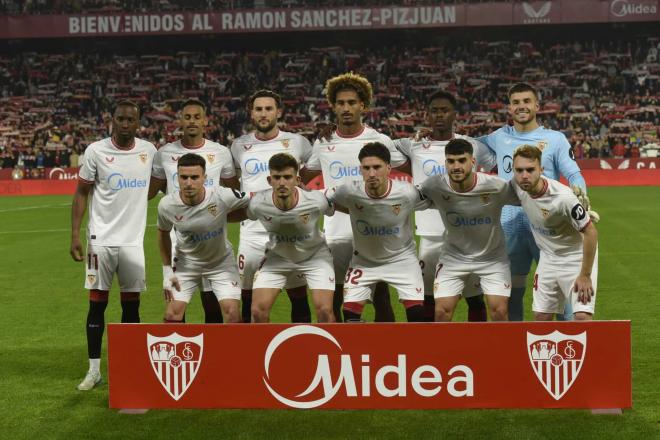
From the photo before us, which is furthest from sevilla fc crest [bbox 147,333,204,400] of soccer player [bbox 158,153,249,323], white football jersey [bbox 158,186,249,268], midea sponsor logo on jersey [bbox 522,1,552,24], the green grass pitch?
midea sponsor logo on jersey [bbox 522,1,552,24]

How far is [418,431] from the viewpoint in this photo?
19.3 ft

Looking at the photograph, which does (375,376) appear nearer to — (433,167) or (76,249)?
(433,167)

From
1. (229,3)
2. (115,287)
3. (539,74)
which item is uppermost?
(229,3)

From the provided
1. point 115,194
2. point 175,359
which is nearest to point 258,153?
point 115,194

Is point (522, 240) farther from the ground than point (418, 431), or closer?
farther from the ground

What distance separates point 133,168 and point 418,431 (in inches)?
123

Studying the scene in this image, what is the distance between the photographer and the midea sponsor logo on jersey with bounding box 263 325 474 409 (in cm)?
565

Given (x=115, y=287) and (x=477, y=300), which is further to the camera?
(x=115, y=287)

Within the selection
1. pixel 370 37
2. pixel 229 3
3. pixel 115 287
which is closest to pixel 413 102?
pixel 370 37

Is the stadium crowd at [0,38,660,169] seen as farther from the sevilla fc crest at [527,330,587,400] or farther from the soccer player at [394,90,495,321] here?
the sevilla fc crest at [527,330,587,400]

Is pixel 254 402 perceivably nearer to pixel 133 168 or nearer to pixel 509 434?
pixel 509 434

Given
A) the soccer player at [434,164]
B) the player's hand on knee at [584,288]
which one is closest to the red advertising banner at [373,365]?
the player's hand on knee at [584,288]

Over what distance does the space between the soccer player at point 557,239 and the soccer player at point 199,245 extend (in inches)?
82.4

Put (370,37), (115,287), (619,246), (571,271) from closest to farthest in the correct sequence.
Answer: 1. (571,271)
2. (115,287)
3. (619,246)
4. (370,37)
